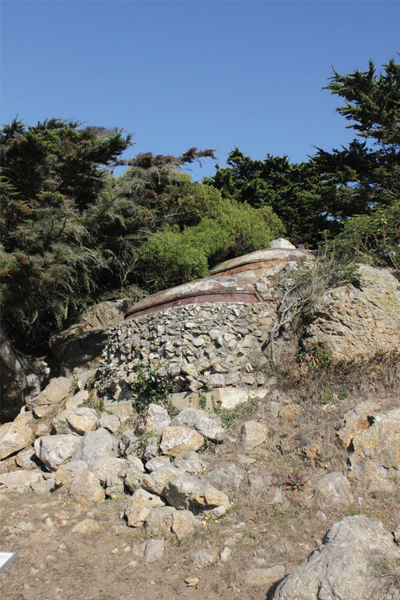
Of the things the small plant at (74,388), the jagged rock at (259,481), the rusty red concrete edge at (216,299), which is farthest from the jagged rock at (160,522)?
the small plant at (74,388)

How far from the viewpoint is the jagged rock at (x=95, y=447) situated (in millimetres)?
5422

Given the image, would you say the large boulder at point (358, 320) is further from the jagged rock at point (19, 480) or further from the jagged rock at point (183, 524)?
the jagged rock at point (19, 480)

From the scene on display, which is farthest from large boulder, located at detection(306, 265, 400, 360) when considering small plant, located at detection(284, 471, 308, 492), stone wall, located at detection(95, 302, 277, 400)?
small plant, located at detection(284, 471, 308, 492)

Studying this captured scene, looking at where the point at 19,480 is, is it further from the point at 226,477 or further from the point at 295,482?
the point at 295,482

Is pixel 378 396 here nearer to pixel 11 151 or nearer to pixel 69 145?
pixel 11 151

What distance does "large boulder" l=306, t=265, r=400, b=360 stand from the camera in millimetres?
5664

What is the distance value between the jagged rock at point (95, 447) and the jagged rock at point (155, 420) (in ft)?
1.56

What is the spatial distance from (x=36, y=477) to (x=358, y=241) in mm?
5447

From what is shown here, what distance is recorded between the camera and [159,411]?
5633 mm

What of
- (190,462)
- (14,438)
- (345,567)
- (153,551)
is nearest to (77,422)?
(14,438)

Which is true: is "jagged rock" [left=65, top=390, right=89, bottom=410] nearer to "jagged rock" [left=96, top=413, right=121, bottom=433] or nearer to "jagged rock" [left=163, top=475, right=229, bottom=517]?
"jagged rock" [left=96, top=413, right=121, bottom=433]

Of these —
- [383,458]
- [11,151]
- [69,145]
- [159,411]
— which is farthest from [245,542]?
[69,145]

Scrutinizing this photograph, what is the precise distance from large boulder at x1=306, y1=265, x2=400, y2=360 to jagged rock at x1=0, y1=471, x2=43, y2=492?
3.68 metres

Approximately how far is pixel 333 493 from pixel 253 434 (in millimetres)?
1122
